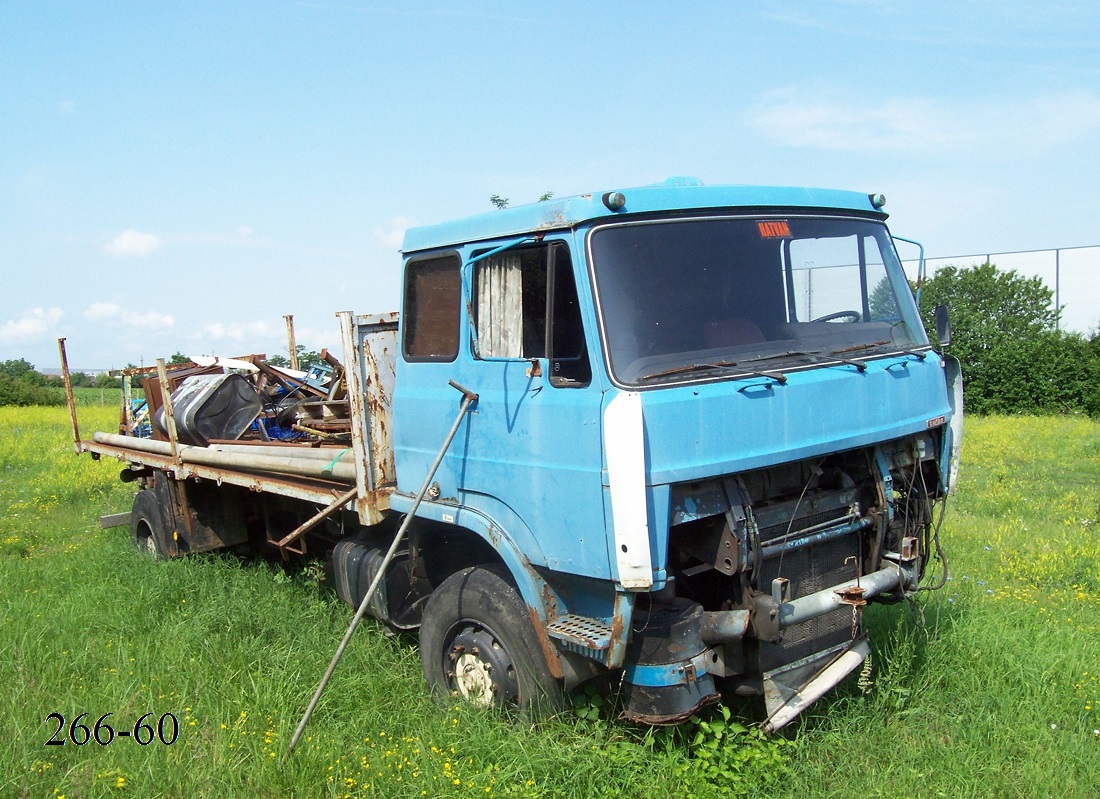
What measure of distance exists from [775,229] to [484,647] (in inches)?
93.0

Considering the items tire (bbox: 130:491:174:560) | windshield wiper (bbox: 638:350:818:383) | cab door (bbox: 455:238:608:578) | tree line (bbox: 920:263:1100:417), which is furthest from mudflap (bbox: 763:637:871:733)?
tree line (bbox: 920:263:1100:417)

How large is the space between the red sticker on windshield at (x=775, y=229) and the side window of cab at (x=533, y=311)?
993 mm

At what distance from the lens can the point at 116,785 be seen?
3711mm

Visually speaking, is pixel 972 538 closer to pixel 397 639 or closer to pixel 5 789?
pixel 397 639

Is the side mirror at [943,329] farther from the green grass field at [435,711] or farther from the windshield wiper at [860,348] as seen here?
the green grass field at [435,711]

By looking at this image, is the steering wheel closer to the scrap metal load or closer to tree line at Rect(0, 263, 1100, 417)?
the scrap metal load

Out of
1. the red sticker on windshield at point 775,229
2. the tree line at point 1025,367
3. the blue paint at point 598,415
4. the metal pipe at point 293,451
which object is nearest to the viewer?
the blue paint at point 598,415

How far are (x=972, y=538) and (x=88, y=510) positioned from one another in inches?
387

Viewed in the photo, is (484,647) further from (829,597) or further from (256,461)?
(256,461)

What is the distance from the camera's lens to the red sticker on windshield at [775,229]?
401 cm

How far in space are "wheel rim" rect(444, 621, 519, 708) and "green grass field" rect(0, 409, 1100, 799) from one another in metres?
0.13

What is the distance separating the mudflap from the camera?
12.3ft

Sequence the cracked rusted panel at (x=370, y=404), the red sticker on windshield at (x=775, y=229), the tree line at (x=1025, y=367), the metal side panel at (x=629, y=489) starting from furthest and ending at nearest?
the tree line at (x=1025, y=367), the cracked rusted panel at (x=370, y=404), the red sticker on windshield at (x=775, y=229), the metal side panel at (x=629, y=489)

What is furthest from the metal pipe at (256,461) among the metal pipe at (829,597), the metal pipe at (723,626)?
the metal pipe at (829,597)
